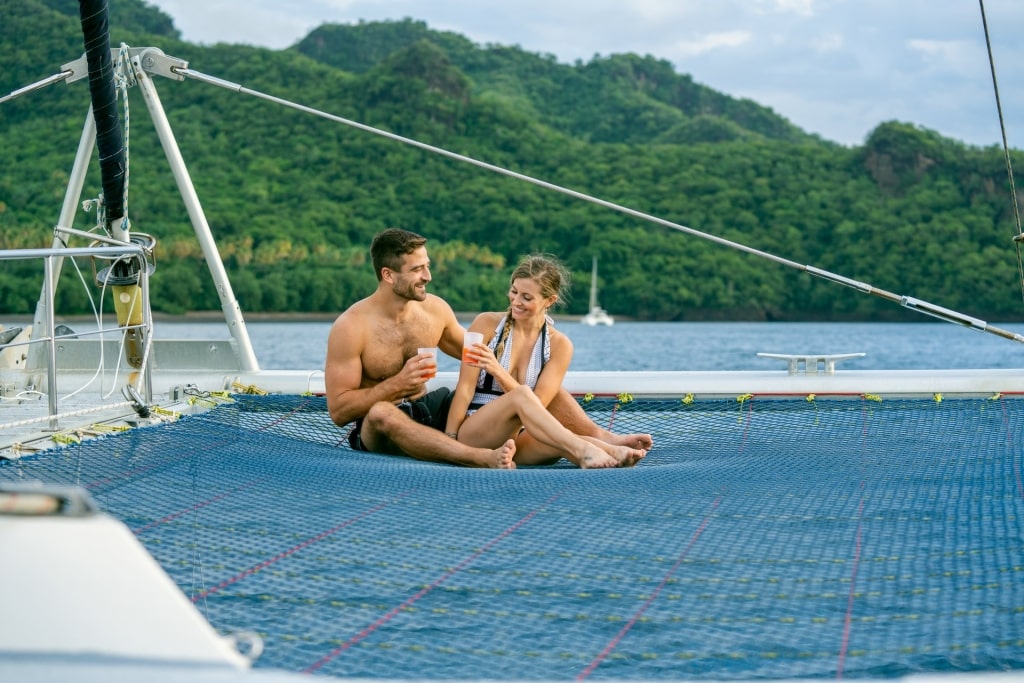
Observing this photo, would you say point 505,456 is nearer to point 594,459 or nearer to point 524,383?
point 594,459

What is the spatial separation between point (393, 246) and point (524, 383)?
0.60m

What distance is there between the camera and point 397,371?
394 cm

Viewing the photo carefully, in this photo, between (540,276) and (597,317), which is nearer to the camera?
(540,276)

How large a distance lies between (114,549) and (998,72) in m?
3.56

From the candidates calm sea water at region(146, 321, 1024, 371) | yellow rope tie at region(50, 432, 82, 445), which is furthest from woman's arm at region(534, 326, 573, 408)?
calm sea water at region(146, 321, 1024, 371)

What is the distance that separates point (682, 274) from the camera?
46.7 meters

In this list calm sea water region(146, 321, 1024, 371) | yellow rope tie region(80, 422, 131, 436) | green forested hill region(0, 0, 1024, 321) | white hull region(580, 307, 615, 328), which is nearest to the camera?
yellow rope tie region(80, 422, 131, 436)

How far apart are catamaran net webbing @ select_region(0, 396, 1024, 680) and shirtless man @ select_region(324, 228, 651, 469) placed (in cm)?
13

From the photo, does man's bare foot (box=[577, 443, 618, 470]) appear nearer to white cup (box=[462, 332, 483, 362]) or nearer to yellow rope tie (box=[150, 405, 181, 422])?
white cup (box=[462, 332, 483, 362])

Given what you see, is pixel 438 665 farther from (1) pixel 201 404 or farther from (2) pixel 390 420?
(1) pixel 201 404

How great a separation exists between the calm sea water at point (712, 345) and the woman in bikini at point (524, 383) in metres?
21.2

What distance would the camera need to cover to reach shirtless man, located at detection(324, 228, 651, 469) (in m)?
3.72

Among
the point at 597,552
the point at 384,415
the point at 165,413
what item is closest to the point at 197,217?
the point at 165,413

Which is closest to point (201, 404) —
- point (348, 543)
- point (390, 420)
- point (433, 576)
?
point (390, 420)
